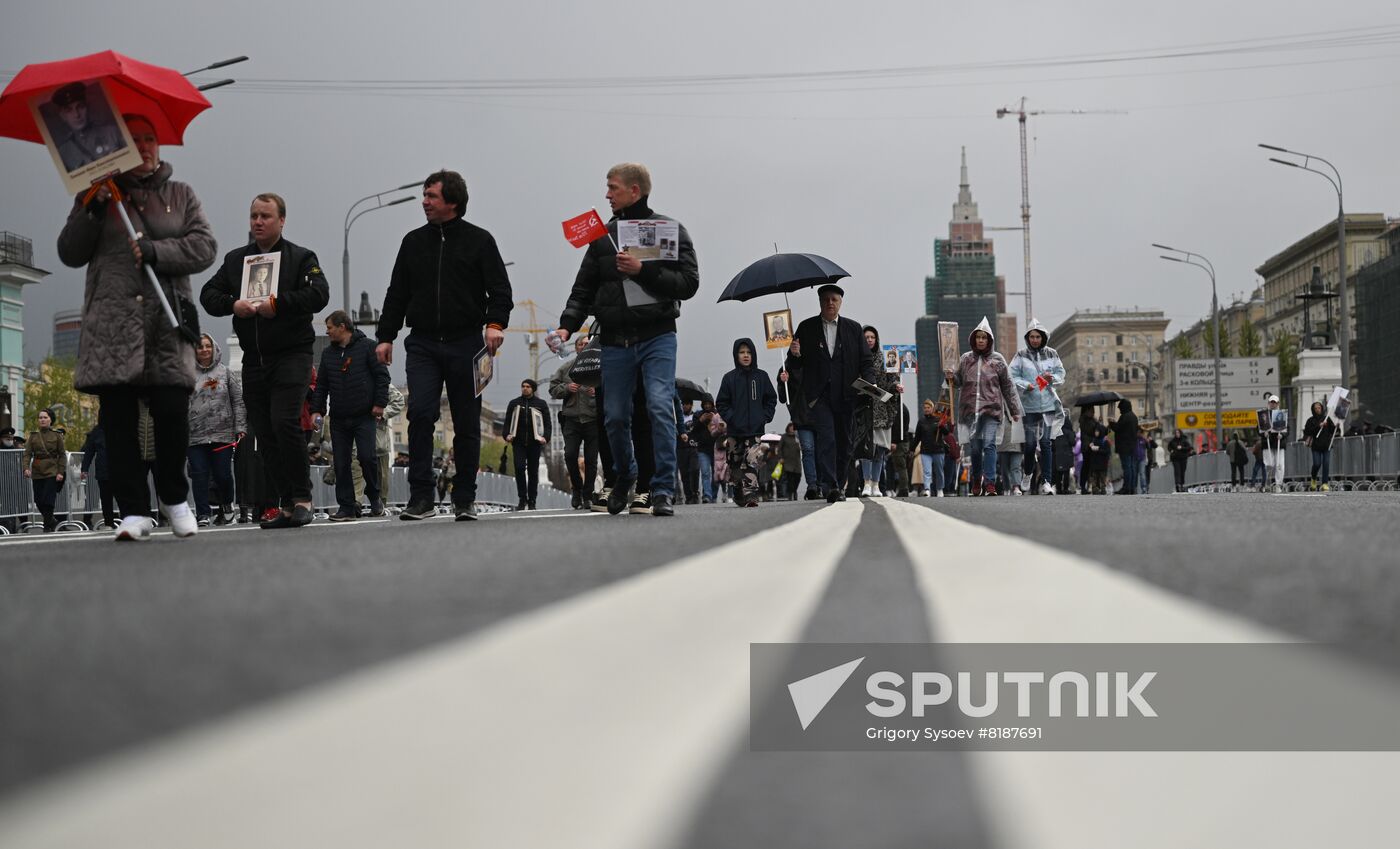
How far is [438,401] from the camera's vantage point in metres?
A: 8.09

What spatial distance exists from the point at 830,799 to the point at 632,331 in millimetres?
7644

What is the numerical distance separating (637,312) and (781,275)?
309 inches

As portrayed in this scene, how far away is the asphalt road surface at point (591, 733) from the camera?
0.57m

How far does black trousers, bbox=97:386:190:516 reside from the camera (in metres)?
5.85

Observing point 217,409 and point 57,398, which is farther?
point 57,398

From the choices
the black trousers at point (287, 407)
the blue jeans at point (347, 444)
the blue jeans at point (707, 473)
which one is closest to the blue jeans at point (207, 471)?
the blue jeans at point (347, 444)

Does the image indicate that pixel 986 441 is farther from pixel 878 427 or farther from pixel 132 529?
pixel 132 529

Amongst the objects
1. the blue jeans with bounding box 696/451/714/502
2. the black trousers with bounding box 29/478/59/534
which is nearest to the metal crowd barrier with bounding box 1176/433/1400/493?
the blue jeans with bounding box 696/451/714/502

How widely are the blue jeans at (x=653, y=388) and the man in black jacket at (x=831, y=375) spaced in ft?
13.2

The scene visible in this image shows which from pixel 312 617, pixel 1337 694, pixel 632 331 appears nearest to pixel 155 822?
pixel 1337 694

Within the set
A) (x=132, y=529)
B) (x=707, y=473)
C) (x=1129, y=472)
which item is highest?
(x=132, y=529)

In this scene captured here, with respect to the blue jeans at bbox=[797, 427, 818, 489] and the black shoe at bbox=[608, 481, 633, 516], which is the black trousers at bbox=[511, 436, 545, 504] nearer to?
the blue jeans at bbox=[797, 427, 818, 489]

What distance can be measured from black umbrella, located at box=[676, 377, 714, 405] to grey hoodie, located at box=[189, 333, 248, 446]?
446 inches

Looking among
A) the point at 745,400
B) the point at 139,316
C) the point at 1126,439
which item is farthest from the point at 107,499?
the point at 1126,439
